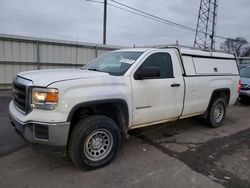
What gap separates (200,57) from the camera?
5504 millimetres

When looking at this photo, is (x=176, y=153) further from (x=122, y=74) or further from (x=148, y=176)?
(x=122, y=74)

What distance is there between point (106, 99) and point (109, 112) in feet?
1.50

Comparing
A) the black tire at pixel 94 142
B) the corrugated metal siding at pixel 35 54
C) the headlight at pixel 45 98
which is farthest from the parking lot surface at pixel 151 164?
the corrugated metal siding at pixel 35 54

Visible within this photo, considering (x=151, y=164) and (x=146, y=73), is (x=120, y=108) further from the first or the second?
(x=151, y=164)

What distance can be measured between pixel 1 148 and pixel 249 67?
10.5 m

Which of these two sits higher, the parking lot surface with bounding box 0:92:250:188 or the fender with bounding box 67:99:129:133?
the fender with bounding box 67:99:129:133

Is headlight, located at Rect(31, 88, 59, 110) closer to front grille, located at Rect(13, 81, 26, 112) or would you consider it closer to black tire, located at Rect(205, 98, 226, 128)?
front grille, located at Rect(13, 81, 26, 112)

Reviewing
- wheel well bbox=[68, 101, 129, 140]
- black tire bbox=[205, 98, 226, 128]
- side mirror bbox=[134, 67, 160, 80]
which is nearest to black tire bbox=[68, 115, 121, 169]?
wheel well bbox=[68, 101, 129, 140]

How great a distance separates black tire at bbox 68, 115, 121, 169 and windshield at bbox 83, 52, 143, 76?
89cm

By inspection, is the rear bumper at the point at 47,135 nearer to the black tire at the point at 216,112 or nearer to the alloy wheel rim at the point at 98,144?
the alloy wheel rim at the point at 98,144

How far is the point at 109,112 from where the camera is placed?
156 inches

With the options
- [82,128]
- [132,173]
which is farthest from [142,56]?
[132,173]

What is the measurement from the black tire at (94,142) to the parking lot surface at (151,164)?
16 cm

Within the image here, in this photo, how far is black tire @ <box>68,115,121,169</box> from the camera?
343cm
